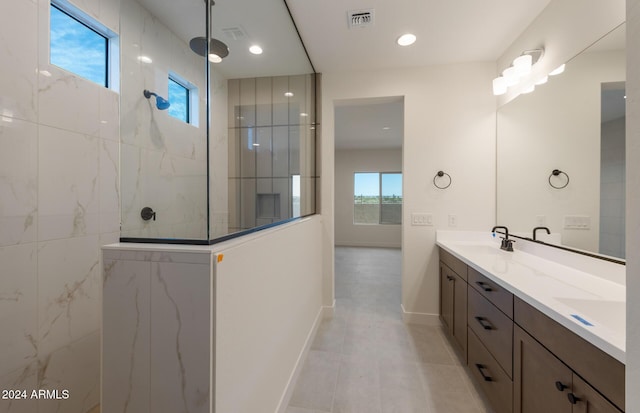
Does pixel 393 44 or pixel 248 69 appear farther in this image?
pixel 393 44

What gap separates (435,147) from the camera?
8.87 ft

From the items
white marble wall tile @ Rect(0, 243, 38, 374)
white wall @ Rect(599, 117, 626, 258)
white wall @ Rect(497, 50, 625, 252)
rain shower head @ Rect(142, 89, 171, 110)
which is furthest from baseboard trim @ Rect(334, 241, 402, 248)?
white marble wall tile @ Rect(0, 243, 38, 374)

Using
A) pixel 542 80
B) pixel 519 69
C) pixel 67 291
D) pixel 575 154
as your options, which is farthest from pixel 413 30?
pixel 67 291

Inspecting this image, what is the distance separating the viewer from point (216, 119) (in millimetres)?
1394

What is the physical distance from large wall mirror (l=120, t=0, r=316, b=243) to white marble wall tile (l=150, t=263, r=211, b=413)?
148 millimetres

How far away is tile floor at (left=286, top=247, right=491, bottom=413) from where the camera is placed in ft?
5.44

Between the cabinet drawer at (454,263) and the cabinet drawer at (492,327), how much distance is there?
0.54 feet

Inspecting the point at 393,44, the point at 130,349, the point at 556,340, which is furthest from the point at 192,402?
the point at 393,44

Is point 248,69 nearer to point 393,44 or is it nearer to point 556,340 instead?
point 393,44

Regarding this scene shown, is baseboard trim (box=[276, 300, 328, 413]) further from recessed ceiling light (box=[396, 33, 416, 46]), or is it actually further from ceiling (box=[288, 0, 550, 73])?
recessed ceiling light (box=[396, 33, 416, 46])

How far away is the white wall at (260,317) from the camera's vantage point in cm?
91

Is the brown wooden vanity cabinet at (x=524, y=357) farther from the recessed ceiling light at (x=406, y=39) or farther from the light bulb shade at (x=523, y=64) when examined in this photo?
the recessed ceiling light at (x=406, y=39)

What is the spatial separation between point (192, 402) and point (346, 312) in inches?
94.4

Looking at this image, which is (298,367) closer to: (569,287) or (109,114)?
(569,287)
